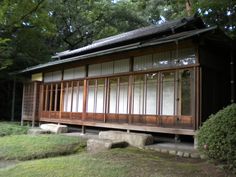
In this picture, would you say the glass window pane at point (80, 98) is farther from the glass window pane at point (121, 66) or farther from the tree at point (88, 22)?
the tree at point (88, 22)

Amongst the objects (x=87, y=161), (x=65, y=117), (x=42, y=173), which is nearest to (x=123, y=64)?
(x=65, y=117)

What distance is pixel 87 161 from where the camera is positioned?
701 centimetres

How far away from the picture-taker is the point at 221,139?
588 centimetres

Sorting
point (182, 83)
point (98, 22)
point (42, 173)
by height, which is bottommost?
point (42, 173)

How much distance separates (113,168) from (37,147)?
4.26 metres

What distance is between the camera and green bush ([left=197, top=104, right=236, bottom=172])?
5.70 metres

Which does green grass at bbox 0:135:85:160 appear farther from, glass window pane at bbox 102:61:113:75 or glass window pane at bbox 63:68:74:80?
glass window pane at bbox 63:68:74:80

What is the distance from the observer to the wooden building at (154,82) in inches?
375

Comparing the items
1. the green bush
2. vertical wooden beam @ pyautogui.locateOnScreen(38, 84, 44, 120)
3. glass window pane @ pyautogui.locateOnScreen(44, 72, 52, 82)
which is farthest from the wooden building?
the green bush

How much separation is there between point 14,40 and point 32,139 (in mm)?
11950

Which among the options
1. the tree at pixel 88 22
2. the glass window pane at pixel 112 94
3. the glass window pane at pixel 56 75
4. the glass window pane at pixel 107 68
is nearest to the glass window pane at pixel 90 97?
the glass window pane at pixel 107 68

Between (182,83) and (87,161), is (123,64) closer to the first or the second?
(182,83)

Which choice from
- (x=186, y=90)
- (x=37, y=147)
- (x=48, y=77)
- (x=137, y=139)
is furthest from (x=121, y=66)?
(x=48, y=77)

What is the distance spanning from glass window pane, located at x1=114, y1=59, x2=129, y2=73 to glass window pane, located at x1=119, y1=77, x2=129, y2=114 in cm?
40
